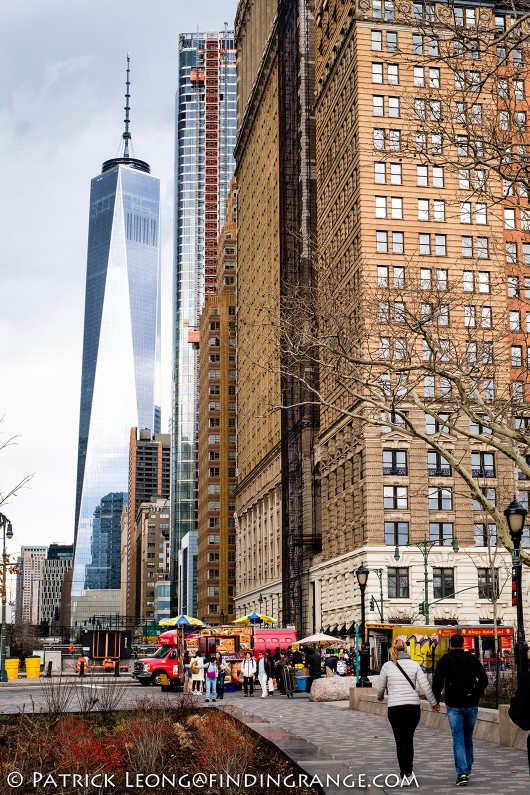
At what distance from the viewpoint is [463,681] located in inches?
620

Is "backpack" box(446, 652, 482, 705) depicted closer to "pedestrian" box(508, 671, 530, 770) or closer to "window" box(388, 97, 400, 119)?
"pedestrian" box(508, 671, 530, 770)

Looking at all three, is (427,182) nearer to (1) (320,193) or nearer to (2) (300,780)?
(1) (320,193)

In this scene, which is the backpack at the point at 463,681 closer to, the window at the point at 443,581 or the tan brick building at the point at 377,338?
the tan brick building at the point at 377,338

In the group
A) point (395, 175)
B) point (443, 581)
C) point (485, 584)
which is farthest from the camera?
point (395, 175)

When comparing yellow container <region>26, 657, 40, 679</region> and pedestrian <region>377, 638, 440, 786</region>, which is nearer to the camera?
pedestrian <region>377, 638, 440, 786</region>

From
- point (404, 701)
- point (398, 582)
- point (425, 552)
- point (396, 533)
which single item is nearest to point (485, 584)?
point (398, 582)

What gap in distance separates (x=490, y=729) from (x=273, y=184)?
10507cm

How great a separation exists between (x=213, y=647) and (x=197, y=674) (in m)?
13.8

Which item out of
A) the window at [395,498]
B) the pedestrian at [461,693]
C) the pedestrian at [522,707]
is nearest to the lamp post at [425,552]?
the window at [395,498]

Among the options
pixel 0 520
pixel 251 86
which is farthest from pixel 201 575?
pixel 0 520

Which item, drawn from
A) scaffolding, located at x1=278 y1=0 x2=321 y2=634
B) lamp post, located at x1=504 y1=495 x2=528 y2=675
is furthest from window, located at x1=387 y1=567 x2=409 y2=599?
lamp post, located at x1=504 y1=495 x2=528 y2=675

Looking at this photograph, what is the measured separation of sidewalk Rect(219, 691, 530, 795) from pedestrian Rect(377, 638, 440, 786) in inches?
15.8

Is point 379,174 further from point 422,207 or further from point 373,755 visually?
point 373,755

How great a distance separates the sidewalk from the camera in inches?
561
